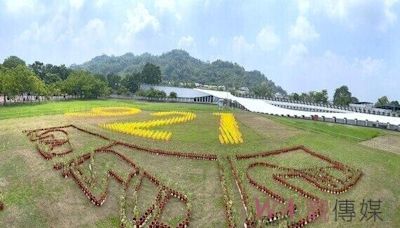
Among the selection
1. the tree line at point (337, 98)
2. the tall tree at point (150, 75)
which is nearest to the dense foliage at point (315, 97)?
the tree line at point (337, 98)

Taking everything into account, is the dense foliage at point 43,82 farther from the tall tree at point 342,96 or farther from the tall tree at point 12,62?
the tall tree at point 342,96

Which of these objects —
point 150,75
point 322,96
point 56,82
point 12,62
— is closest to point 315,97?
point 322,96

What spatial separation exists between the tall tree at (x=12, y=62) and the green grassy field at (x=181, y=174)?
90.8 meters

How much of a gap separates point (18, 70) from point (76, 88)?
24.0 metres

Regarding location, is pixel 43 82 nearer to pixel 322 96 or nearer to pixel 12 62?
pixel 12 62

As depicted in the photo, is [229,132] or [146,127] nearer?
[229,132]

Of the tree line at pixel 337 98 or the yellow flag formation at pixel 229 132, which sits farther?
the tree line at pixel 337 98

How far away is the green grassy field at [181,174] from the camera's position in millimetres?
23641

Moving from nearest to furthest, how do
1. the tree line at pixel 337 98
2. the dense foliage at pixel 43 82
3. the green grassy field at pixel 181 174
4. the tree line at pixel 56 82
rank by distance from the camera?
the green grassy field at pixel 181 174 → the dense foliage at pixel 43 82 → the tree line at pixel 56 82 → the tree line at pixel 337 98

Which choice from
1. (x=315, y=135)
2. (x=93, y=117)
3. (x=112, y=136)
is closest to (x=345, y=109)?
(x=315, y=135)

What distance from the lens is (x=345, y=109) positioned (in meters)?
94.2

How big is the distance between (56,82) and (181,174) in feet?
288

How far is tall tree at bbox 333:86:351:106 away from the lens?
12749 centimetres

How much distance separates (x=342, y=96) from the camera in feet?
436
